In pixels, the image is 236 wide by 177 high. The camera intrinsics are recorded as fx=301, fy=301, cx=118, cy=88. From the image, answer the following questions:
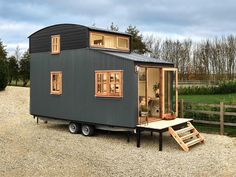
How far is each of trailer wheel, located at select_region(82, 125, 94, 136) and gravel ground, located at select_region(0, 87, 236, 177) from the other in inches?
9.2

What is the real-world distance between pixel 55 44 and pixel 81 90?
98.2 inches

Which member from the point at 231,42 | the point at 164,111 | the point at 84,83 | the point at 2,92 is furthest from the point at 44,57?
the point at 231,42

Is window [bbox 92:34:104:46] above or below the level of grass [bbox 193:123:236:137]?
above

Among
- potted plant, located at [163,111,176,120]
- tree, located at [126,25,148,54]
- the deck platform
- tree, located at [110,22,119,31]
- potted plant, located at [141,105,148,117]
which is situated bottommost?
the deck platform

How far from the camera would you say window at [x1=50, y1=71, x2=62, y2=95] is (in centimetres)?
1228

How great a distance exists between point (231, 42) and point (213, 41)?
2492 millimetres

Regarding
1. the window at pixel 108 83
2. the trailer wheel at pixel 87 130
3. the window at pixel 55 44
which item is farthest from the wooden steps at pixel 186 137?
the window at pixel 55 44

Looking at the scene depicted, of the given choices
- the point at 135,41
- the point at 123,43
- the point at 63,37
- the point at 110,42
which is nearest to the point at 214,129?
the point at 123,43

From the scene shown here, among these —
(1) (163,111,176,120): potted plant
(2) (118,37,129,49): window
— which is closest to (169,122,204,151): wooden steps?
(1) (163,111,176,120): potted plant

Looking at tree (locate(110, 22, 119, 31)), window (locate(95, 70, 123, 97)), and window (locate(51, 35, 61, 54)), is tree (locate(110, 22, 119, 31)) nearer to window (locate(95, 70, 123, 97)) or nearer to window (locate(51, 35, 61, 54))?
window (locate(51, 35, 61, 54))

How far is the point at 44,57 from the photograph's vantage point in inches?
511

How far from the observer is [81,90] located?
11.4 m

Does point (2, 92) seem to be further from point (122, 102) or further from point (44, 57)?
point (122, 102)

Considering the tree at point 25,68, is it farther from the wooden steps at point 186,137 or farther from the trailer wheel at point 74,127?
the wooden steps at point 186,137
